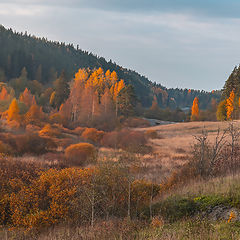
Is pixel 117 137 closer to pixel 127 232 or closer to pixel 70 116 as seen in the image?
pixel 70 116

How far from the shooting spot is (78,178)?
38.9 ft

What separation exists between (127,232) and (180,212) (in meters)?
2.88

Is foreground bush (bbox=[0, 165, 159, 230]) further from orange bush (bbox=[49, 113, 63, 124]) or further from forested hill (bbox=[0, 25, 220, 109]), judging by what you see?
forested hill (bbox=[0, 25, 220, 109])

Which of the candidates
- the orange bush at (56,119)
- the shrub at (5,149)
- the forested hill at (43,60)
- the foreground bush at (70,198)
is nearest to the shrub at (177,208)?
the foreground bush at (70,198)

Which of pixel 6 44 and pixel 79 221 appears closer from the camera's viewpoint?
pixel 79 221

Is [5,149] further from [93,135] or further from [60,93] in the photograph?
[60,93]

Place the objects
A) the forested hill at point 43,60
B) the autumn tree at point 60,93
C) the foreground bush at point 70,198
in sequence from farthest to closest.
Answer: the forested hill at point 43,60, the autumn tree at point 60,93, the foreground bush at point 70,198

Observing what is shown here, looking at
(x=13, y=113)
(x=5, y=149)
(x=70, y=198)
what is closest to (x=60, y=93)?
(x=13, y=113)

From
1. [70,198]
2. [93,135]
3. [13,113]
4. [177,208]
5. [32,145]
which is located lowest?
[32,145]

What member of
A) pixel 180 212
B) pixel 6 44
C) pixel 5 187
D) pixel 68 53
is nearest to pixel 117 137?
pixel 5 187

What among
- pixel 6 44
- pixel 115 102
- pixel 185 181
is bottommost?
pixel 185 181

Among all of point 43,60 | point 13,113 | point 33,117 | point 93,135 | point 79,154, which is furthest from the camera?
Result: point 43,60

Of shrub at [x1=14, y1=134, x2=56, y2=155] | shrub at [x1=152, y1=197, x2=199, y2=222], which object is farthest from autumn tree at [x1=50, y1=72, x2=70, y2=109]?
shrub at [x1=152, y1=197, x2=199, y2=222]

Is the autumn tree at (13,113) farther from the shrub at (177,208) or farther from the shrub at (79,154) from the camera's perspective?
the shrub at (177,208)
